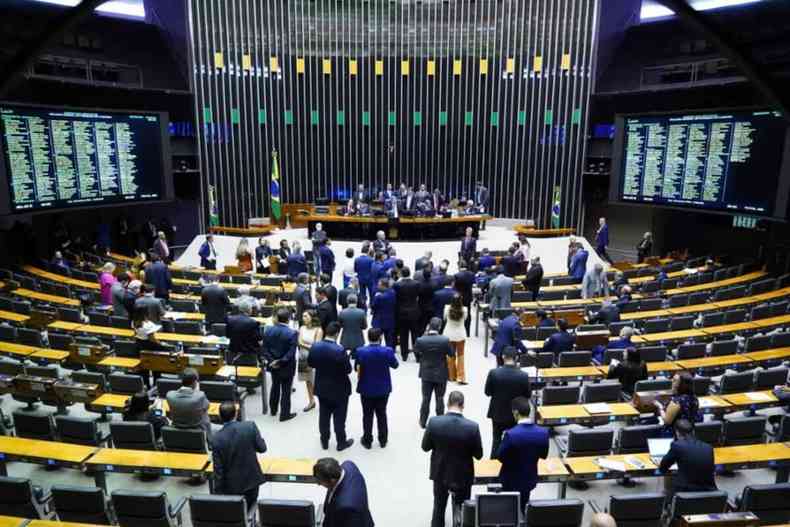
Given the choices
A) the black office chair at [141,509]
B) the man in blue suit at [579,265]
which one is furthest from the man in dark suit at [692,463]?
the man in blue suit at [579,265]

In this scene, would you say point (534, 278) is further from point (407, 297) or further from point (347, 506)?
point (347, 506)

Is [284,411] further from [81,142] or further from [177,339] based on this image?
[81,142]

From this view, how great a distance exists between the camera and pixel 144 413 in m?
5.40

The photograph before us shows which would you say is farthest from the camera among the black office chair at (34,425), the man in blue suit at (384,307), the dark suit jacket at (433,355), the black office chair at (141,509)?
the man in blue suit at (384,307)

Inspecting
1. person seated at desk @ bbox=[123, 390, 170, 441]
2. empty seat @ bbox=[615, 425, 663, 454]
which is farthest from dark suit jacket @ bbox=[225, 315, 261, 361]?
empty seat @ bbox=[615, 425, 663, 454]

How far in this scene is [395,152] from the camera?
A: 68.9 feet

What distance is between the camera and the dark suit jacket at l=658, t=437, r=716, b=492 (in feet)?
14.2

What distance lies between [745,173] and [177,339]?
12.0 m

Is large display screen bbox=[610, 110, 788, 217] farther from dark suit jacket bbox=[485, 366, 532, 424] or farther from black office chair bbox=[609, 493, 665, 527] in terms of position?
black office chair bbox=[609, 493, 665, 527]

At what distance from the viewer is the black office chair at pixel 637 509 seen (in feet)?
13.6

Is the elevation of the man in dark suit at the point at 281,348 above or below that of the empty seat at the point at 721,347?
above

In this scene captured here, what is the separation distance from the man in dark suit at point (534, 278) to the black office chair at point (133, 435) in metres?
7.32

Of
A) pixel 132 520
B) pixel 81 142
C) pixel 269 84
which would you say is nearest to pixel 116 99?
pixel 81 142

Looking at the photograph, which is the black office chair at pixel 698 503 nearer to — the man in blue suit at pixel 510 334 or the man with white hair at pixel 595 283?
the man in blue suit at pixel 510 334
